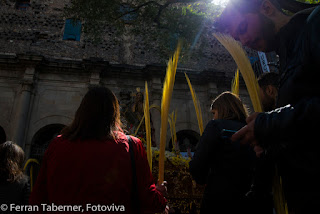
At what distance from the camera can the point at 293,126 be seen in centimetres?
77

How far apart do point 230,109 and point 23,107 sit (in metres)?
9.47

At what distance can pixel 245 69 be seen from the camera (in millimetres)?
1270

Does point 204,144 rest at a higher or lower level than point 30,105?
lower

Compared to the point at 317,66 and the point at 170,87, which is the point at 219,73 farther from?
the point at 317,66

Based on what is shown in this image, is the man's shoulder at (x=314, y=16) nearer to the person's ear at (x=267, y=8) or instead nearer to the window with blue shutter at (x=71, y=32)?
the person's ear at (x=267, y=8)

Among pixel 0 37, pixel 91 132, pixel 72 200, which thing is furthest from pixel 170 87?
pixel 0 37

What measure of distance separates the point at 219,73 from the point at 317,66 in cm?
1053

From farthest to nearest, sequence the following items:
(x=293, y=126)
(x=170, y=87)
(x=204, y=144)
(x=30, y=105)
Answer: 1. (x=30, y=105)
2. (x=170, y=87)
3. (x=204, y=144)
4. (x=293, y=126)

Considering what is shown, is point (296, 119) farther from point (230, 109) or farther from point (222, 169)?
point (230, 109)

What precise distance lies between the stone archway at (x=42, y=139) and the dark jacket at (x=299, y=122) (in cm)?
1014

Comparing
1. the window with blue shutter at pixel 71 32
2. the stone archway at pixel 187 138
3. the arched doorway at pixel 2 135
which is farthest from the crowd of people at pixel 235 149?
the window with blue shutter at pixel 71 32

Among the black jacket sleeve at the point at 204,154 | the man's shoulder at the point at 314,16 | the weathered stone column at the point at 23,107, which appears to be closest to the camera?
the man's shoulder at the point at 314,16

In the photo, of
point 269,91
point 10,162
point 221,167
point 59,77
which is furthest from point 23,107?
point 269,91

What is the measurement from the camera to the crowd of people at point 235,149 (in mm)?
832
